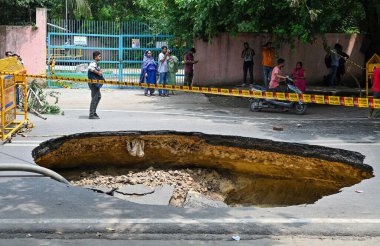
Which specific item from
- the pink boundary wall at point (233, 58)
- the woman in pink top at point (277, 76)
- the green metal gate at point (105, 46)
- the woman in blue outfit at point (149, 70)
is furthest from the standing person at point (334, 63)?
the woman in blue outfit at point (149, 70)

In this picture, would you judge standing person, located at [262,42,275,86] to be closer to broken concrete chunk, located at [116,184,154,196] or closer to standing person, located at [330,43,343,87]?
standing person, located at [330,43,343,87]

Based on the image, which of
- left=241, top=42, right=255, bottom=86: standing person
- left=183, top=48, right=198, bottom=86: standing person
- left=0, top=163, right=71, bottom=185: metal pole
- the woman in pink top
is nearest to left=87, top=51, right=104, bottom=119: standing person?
the woman in pink top

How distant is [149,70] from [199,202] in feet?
33.5

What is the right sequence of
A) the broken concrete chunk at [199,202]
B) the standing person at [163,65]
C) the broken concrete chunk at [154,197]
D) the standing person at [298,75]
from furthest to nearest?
the standing person at [163,65], the standing person at [298,75], the broken concrete chunk at [154,197], the broken concrete chunk at [199,202]

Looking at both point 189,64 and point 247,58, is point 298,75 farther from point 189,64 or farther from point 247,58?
point 189,64

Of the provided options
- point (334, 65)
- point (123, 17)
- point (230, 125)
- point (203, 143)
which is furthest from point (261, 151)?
point (123, 17)

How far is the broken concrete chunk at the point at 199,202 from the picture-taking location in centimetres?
907

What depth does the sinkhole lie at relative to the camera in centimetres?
1013

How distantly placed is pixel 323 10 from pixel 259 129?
5.04 meters

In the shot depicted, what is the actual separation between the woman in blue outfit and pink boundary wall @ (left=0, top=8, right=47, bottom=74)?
3.83 meters

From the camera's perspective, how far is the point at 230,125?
1267 cm

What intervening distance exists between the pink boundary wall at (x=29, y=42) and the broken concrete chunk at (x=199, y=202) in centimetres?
1176

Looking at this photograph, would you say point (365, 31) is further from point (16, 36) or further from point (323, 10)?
point (16, 36)

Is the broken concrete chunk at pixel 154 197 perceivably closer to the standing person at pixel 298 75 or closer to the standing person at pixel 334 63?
the standing person at pixel 298 75
